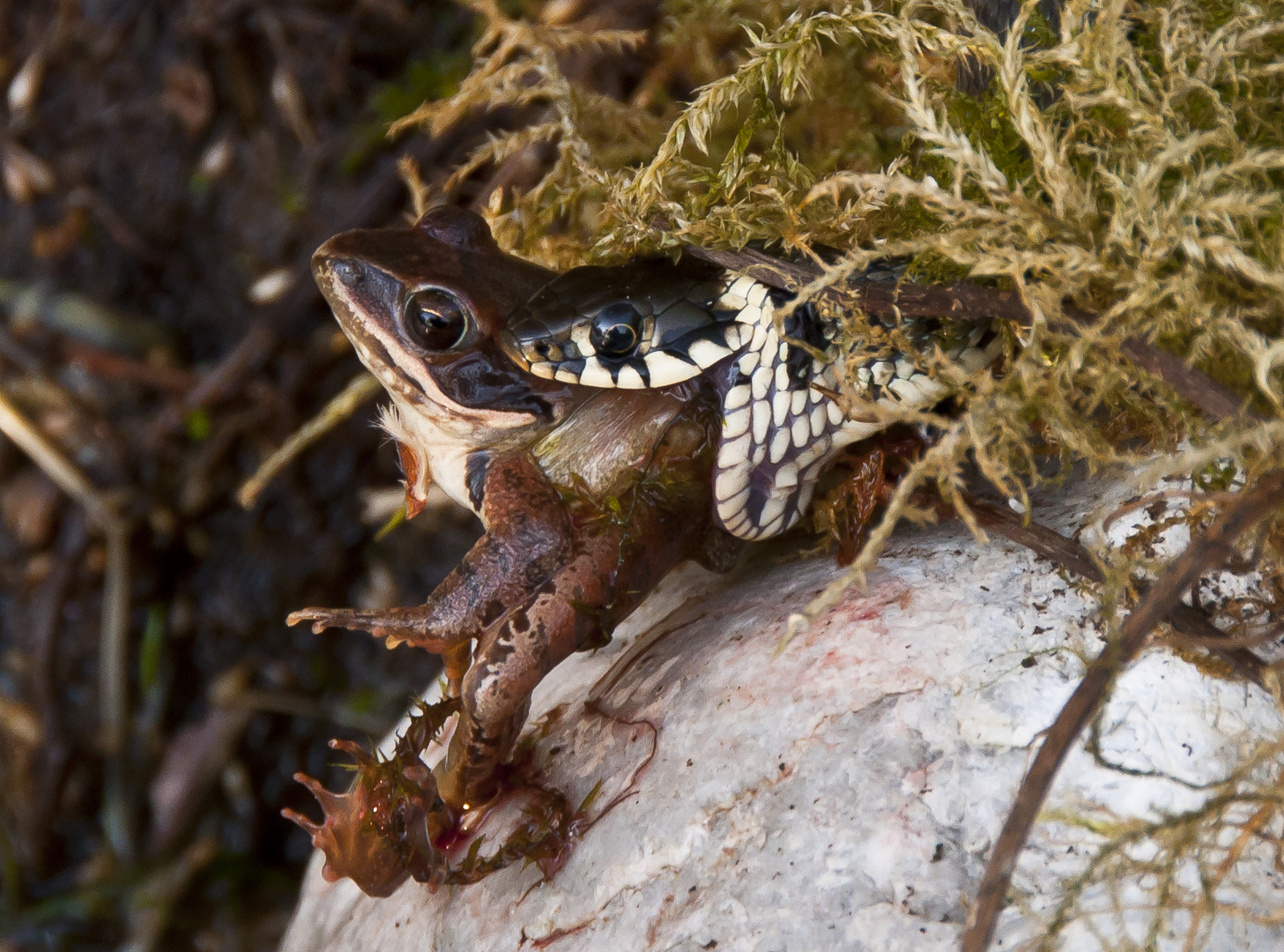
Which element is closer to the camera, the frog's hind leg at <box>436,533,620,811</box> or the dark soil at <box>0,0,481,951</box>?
the frog's hind leg at <box>436,533,620,811</box>

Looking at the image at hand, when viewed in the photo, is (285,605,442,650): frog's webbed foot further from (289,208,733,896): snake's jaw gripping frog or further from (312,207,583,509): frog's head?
(312,207,583,509): frog's head

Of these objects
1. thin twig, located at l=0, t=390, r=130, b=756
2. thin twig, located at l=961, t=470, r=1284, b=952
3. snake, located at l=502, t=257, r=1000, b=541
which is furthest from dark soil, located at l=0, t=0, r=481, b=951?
thin twig, located at l=961, t=470, r=1284, b=952

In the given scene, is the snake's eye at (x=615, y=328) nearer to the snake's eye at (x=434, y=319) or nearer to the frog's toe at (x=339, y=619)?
the snake's eye at (x=434, y=319)

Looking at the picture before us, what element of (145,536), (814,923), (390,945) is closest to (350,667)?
(145,536)

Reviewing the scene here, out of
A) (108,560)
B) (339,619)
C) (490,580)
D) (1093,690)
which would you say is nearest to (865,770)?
(1093,690)

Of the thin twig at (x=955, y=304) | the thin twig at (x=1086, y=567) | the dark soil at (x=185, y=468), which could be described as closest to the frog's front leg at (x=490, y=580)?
the thin twig at (x=955, y=304)

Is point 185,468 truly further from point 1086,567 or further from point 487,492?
point 1086,567

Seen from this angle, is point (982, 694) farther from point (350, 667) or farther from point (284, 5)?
point (284, 5)

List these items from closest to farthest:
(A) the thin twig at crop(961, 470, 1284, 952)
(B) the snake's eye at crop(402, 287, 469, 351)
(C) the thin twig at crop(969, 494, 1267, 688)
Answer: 1. (A) the thin twig at crop(961, 470, 1284, 952)
2. (C) the thin twig at crop(969, 494, 1267, 688)
3. (B) the snake's eye at crop(402, 287, 469, 351)
